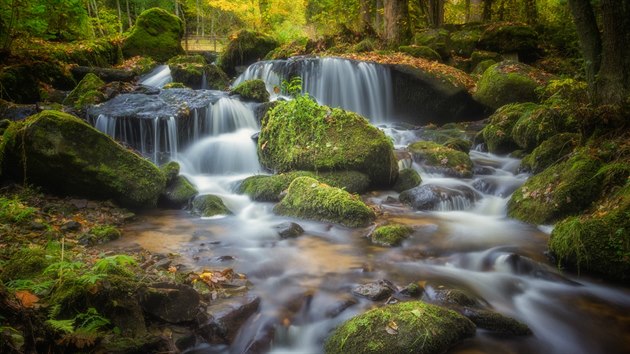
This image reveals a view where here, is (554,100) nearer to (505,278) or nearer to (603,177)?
(603,177)

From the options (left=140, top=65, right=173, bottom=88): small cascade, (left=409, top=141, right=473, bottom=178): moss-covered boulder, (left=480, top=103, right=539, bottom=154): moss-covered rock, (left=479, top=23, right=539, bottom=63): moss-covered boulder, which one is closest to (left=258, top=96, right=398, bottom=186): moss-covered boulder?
(left=409, top=141, right=473, bottom=178): moss-covered boulder

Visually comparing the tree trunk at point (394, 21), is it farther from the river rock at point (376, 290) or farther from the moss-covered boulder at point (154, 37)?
the river rock at point (376, 290)

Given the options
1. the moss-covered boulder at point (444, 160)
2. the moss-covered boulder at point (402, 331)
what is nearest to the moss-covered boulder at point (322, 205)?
the moss-covered boulder at point (402, 331)

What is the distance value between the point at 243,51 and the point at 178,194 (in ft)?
39.8

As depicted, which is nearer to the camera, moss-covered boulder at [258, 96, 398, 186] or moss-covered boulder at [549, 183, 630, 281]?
moss-covered boulder at [549, 183, 630, 281]

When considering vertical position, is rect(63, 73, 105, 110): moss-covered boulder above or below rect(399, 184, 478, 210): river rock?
above

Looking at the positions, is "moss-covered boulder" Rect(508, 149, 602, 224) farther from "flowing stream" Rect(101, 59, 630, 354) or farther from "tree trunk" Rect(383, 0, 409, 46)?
"tree trunk" Rect(383, 0, 409, 46)

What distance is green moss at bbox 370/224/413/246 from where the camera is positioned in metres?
6.12

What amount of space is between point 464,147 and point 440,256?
591 cm

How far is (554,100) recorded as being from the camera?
9.21 meters

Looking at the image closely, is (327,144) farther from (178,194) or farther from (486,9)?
(486,9)

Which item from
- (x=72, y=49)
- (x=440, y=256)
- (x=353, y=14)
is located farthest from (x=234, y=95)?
(x=353, y=14)

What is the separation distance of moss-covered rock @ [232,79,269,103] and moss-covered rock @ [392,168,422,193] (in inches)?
210

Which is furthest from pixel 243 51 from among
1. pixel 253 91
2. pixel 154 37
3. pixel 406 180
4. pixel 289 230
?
pixel 289 230
